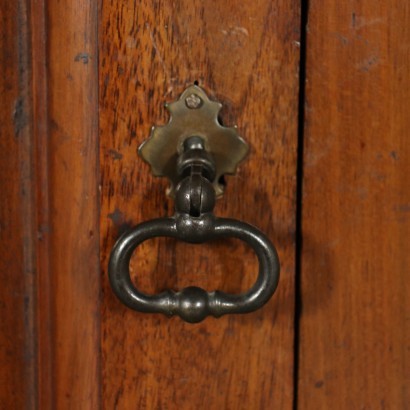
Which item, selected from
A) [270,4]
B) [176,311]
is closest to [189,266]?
[176,311]

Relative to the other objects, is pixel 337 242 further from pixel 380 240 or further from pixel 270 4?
pixel 270 4

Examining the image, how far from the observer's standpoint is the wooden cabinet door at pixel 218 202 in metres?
0.58

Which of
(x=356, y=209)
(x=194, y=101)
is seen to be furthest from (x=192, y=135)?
(x=356, y=209)

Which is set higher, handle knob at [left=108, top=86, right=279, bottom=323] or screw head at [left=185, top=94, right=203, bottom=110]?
screw head at [left=185, top=94, right=203, bottom=110]

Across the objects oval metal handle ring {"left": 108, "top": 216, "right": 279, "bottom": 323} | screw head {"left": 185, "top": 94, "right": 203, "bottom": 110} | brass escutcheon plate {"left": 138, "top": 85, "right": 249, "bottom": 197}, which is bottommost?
oval metal handle ring {"left": 108, "top": 216, "right": 279, "bottom": 323}

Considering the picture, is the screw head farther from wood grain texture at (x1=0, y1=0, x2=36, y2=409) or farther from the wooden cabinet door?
wood grain texture at (x1=0, y1=0, x2=36, y2=409)

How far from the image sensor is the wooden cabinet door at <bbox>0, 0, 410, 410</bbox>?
58cm

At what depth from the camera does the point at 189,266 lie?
24.0 inches

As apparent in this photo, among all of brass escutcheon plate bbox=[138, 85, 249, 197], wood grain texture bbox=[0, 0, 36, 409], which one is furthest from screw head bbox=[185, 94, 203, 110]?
wood grain texture bbox=[0, 0, 36, 409]

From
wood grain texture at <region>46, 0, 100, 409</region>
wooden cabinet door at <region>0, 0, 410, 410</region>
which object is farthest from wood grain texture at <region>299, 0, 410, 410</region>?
wood grain texture at <region>46, 0, 100, 409</region>

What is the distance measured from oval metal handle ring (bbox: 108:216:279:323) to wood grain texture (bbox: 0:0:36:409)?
89 mm

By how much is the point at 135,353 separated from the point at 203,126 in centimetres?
18

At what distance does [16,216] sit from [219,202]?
0.15 m

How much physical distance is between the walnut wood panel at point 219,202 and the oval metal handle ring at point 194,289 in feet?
0.17
